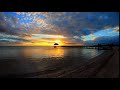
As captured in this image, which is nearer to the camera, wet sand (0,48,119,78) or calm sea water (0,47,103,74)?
wet sand (0,48,119,78)

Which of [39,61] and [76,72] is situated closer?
[76,72]

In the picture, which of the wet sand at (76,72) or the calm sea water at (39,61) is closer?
the wet sand at (76,72)
